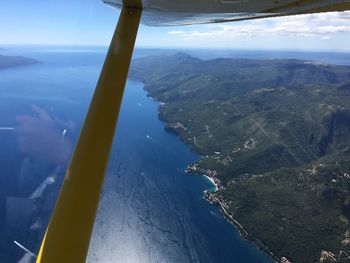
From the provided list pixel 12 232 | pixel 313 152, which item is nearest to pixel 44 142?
pixel 12 232

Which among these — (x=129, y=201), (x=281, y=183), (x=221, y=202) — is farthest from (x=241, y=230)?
(x=281, y=183)

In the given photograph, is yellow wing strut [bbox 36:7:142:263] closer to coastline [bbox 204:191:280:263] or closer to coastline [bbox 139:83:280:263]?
coastline [bbox 139:83:280:263]

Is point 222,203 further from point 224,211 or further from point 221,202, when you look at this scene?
point 224,211

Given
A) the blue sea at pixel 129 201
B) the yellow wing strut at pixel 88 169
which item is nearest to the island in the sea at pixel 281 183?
the blue sea at pixel 129 201

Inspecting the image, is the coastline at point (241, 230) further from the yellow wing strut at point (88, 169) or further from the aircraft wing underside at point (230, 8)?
the yellow wing strut at point (88, 169)

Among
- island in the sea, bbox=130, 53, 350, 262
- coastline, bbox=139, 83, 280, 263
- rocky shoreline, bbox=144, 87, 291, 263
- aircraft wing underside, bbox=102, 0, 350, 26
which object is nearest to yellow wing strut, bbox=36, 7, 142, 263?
aircraft wing underside, bbox=102, 0, 350, 26
